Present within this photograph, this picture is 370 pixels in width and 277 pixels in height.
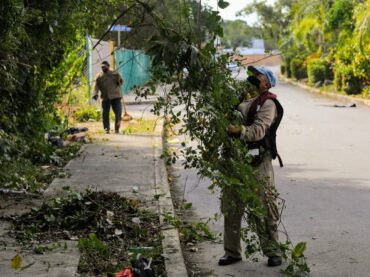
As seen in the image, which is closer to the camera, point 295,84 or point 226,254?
point 226,254

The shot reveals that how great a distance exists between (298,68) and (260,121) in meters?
47.8

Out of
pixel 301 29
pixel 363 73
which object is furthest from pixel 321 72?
pixel 363 73

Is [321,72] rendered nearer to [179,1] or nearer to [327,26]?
[327,26]

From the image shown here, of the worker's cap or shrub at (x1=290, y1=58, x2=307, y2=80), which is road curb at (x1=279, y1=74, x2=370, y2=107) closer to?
shrub at (x1=290, y1=58, x2=307, y2=80)

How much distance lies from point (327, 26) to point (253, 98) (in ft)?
97.5

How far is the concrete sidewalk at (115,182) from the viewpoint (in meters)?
6.26

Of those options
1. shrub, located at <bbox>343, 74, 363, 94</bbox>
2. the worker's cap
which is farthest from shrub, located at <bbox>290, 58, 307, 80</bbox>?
the worker's cap

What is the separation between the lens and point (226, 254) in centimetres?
666

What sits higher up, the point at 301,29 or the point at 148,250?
the point at 301,29

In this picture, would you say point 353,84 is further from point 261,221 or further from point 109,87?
point 261,221

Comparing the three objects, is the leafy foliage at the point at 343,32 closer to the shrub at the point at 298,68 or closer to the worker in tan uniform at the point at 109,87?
the worker in tan uniform at the point at 109,87

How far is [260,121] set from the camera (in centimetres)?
632

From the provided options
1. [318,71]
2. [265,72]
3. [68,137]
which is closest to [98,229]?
[265,72]

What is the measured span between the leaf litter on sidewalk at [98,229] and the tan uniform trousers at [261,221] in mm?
659
